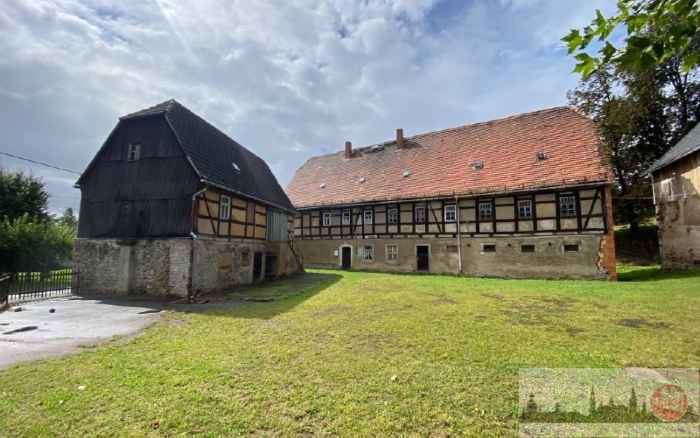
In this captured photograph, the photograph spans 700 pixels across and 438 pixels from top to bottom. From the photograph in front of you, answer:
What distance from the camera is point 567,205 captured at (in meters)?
16.0

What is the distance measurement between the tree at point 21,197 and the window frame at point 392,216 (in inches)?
1026

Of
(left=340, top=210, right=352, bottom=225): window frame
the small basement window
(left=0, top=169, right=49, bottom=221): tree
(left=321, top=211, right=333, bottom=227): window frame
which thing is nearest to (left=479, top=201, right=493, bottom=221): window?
the small basement window

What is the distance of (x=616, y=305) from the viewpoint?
8828 mm

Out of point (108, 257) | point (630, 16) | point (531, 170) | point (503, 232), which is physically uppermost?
point (531, 170)

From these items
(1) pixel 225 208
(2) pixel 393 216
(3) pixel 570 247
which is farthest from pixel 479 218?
(1) pixel 225 208

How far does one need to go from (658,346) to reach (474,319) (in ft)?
10.5

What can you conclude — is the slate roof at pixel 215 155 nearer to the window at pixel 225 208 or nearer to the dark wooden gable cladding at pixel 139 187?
the dark wooden gable cladding at pixel 139 187

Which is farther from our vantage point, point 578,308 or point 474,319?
point 578,308

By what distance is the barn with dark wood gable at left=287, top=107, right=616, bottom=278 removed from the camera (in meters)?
15.8

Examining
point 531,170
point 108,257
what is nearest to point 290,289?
point 108,257

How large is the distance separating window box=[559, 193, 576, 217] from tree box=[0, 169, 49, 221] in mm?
35099

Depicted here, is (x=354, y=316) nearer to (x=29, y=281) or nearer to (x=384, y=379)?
(x=384, y=379)

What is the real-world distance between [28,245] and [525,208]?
102ft

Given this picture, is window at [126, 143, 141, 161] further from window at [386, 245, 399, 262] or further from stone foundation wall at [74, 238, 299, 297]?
window at [386, 245, 399, 262]
